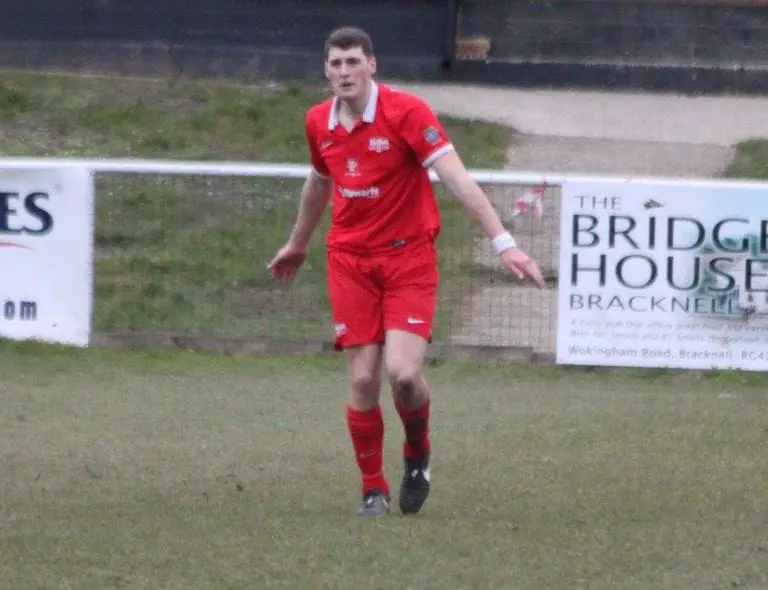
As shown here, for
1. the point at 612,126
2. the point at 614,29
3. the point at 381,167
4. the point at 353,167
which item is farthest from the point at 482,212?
the point at 614,29

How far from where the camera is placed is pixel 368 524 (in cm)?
652

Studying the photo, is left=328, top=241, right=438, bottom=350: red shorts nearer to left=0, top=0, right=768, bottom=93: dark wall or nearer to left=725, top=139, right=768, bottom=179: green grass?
left=725, top=139, right=768, bottom=179: green grass

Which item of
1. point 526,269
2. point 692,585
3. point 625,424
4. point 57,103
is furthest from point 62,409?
point 57,103

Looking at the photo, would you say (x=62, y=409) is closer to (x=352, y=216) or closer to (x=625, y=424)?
(x=625, y=424)

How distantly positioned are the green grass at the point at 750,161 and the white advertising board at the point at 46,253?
29.0ft

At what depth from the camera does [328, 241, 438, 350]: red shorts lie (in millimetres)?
6633

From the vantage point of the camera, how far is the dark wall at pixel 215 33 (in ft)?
67.6

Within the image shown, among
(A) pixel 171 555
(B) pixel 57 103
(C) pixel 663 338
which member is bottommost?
(A) pixel 171 555

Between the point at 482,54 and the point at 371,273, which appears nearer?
the point at 371,273

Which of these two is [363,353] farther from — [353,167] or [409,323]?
[353,167]

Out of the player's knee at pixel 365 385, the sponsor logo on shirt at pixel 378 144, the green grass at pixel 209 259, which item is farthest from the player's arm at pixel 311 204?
the green grass at pixel 209 259

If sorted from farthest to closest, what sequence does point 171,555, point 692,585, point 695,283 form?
point 695,283 < point 171,555 < point 692,585

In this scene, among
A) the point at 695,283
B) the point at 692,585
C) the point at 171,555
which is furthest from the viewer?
the point at 695,283

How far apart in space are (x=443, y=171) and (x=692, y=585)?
184 centimetres
